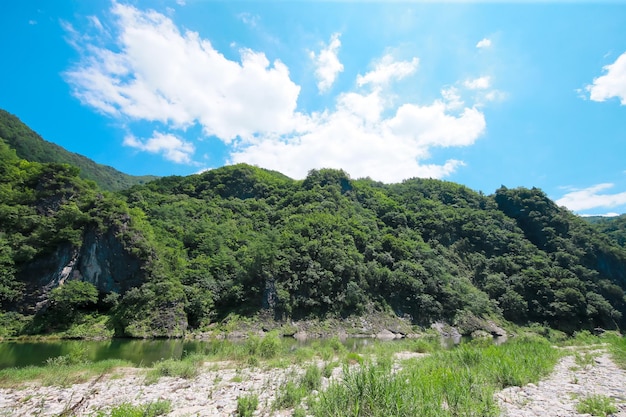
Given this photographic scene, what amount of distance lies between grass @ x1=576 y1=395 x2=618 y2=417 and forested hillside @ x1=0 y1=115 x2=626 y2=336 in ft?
142

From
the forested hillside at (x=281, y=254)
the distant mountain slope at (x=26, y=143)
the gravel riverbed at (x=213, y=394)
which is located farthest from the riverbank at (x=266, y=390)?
the distant mountain slope at (x=26, y=143)

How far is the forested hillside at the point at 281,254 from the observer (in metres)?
41.7

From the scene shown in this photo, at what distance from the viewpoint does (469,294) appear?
219ft

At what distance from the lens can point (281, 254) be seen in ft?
203

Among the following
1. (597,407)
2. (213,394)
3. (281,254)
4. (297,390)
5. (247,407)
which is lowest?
(213,394)

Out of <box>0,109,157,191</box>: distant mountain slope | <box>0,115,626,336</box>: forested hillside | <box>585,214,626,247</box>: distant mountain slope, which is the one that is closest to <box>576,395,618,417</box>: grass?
<box>0,115,626,336</box>: forested hillside

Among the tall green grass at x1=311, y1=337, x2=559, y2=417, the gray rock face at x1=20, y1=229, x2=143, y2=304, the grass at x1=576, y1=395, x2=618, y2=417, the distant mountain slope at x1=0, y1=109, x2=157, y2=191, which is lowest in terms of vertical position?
the grass at x1=576, y1=395, x2=618, y2=417

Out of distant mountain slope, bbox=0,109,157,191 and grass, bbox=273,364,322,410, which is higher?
distant mountain slope, bbox=0,109,157,191

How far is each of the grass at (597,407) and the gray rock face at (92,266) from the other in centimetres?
5078

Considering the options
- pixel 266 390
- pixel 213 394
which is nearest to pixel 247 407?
pixel 266 390

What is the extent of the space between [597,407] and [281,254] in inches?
2188

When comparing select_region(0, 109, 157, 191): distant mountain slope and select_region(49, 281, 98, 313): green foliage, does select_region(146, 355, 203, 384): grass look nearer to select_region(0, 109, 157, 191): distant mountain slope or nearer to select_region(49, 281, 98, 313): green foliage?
select_region(49, 281, 98, 313): green foliage

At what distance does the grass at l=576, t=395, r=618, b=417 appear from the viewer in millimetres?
8195

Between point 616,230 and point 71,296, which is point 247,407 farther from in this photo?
point 616,230
